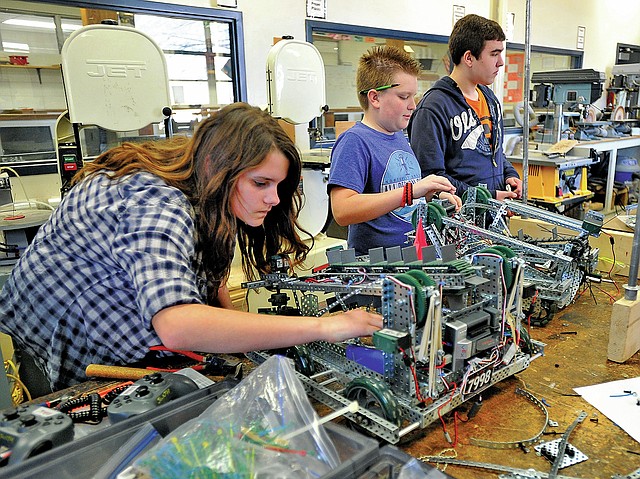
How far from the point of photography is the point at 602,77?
13.7 ft

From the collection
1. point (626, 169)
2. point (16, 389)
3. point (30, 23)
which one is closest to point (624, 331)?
point (16, 389)

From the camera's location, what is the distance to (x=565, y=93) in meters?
4.30

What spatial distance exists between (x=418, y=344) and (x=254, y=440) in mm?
366

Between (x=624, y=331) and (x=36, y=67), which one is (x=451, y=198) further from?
(x=36, y=67)

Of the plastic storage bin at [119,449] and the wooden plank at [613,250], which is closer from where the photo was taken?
the plastic storage bin at [119,449]

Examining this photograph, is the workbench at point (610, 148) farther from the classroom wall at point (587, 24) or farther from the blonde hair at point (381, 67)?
the blonde hair at point (381, 67)

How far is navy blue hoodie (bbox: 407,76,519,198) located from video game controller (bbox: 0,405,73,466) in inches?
62.7

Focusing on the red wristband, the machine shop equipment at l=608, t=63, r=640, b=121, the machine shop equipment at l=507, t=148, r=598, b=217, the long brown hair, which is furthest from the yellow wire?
the machine shop equipment at l=608, t=63, r=640, b=121

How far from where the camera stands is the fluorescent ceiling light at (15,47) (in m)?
3.68

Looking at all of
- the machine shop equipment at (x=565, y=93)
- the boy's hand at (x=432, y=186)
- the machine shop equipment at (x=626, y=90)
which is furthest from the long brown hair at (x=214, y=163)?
the machine shop equipment at (x=626, y=90)

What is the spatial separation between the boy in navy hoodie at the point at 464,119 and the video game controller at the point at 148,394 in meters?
1.37

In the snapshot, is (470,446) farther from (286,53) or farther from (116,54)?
(286,53)

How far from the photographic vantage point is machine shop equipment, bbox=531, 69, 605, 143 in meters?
4.18

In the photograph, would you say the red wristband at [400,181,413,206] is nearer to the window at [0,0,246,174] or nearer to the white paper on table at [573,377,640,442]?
the white paper on table at [573,377,640,442]
